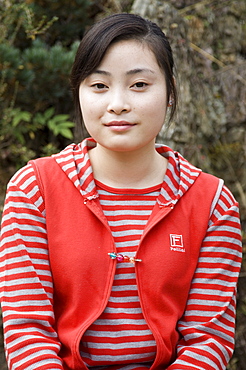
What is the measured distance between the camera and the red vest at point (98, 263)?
1867 millimetres

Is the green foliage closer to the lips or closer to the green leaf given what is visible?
the green leaf

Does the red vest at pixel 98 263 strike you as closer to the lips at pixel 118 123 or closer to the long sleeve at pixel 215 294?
the long sleeve at pixel 215 294

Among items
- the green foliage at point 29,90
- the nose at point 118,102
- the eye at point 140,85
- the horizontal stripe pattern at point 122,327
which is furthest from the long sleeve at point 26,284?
the green foliage at point 29,90

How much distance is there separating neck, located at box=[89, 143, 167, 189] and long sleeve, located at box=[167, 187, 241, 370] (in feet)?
1.01

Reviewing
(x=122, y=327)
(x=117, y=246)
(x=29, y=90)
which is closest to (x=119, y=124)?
(x=117, y=246)

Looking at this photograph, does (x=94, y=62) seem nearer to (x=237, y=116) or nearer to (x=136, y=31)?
(x=136, y=31)

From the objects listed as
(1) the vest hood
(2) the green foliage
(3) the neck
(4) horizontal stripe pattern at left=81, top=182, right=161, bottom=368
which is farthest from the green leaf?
(4) horizontal stripe pattern at left=81, top=182, right=161, bottom=368

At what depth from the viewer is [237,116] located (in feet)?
12.1

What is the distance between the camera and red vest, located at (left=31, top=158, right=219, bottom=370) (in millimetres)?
1867

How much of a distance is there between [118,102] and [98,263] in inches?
22.7

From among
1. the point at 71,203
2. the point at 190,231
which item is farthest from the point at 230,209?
the point at 71,203

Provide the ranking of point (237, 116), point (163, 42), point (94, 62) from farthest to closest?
point (237, 116) < point (163, 42) < point (94, 62)

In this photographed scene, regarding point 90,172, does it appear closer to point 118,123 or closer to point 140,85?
point 118,123

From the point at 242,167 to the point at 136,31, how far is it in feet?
6.22
